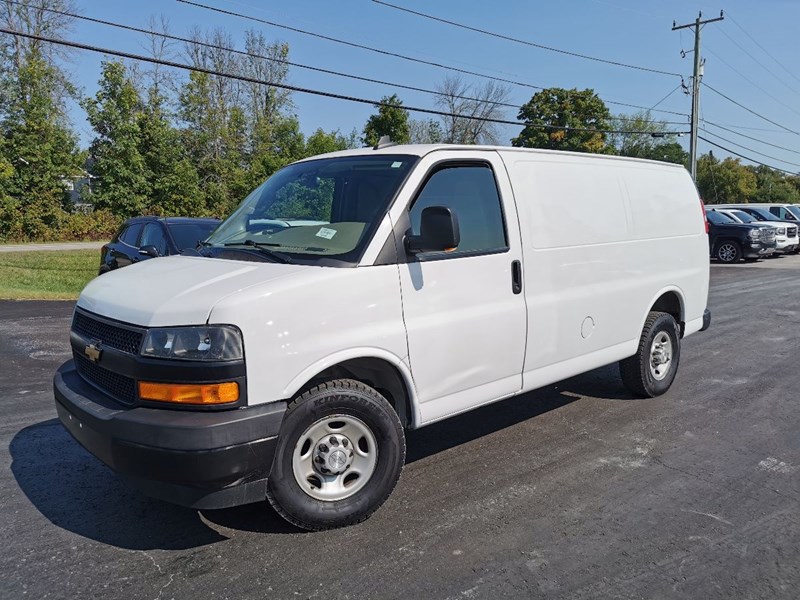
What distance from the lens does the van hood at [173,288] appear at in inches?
122

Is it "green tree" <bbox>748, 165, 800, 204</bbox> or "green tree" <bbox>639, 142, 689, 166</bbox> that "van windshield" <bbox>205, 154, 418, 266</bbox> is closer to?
"green tree" <bbox>748, 165, 800, 204</bbox>

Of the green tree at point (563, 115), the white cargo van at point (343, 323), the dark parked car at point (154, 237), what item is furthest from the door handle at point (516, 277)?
the green tree at point (563, 115)

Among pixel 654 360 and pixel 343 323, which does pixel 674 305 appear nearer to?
pixel 654 360

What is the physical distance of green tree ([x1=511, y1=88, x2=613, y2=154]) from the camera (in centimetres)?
4838

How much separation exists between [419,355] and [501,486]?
1076mm

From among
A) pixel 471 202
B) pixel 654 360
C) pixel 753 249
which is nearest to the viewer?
pixel 471 202

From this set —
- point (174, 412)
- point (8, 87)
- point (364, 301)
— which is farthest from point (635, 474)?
Answer: point (8, 87)

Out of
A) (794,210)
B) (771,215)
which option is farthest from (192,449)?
(794,210)

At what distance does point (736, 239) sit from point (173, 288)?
73.4 ft

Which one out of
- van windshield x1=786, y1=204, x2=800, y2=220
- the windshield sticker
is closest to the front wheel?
van windshield x1=786, y1=204, x2=800, y2=220

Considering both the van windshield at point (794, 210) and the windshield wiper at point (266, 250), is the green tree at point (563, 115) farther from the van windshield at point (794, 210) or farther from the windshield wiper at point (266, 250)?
the windshield wiper at point (266, 250)

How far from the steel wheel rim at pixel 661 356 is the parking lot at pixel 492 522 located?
0.39m

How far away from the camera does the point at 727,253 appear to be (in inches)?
874

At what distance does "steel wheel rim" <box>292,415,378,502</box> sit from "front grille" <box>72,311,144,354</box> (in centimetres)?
96
